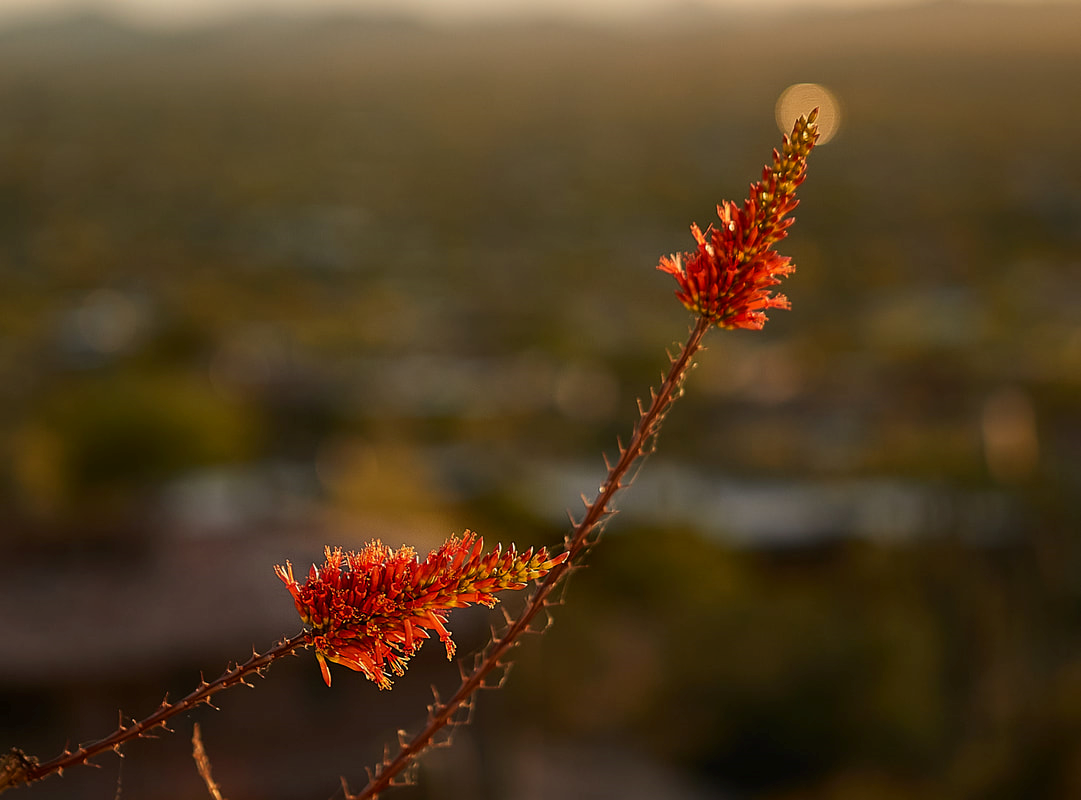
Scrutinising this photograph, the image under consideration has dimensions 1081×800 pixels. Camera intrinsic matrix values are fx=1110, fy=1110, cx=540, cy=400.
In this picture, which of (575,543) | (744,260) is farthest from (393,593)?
(744,260)

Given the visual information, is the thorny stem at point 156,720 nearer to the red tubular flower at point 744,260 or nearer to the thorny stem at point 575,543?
the thorny stem at point 575,543

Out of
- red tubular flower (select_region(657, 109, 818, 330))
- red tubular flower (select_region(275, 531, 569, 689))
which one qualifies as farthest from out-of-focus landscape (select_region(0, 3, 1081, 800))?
red tubular flower (select_region(275, 531, 569, 689))

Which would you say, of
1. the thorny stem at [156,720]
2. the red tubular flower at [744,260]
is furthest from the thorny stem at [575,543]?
the thorny stem at [156,720]

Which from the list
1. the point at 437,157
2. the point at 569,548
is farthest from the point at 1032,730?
the point at 437,157

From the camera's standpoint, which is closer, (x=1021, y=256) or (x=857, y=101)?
(x=1021, y=256)

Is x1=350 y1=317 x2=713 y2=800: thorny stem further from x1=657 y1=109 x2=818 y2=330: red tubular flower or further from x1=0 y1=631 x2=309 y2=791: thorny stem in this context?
x1=0 y1=631 x2=309 y2=791: thorny stem

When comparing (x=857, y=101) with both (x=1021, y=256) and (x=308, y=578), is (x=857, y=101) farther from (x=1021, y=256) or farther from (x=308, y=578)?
(x=308, y=578)

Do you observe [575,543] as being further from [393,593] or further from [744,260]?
[744,260]
